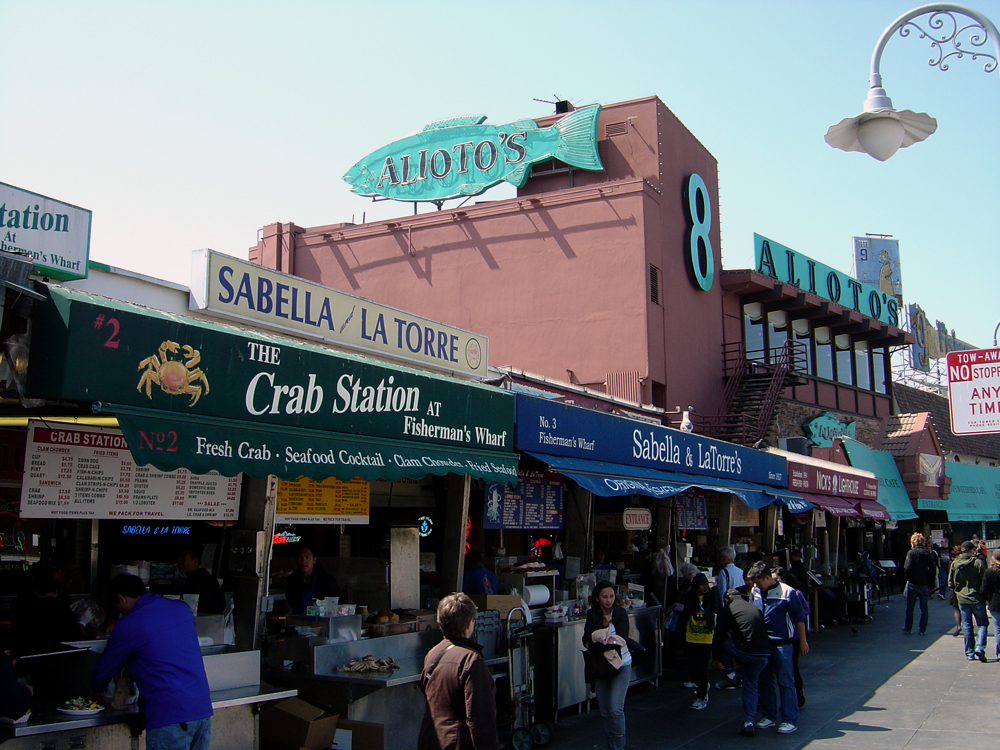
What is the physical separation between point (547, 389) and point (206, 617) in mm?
9500

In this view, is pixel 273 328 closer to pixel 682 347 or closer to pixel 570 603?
pixel 570 603

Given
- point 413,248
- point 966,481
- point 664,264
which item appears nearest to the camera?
point 664,264

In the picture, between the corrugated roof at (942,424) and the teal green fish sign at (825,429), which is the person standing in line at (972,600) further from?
the corrugated roof at (942,424)

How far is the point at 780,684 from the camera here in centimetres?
895

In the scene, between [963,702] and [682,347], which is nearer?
[963,702]

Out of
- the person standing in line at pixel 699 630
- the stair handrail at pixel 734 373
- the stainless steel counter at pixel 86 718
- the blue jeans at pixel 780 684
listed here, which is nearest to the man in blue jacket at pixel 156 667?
the stainless steel counter at pixel 86 718

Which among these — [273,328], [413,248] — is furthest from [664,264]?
[273,328]

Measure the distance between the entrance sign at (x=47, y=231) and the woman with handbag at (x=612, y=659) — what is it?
522 cm

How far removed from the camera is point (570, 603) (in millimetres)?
10062

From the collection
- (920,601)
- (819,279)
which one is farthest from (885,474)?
(920,601)

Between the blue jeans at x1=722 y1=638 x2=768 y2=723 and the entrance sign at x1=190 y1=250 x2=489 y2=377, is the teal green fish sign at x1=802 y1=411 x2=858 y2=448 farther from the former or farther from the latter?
the blue jeans at x1=722 y1=638 x2=768 y2=723

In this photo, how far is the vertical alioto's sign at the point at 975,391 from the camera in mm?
10398

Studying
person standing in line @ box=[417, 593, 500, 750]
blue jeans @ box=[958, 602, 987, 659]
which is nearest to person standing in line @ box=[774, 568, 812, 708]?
blue jeans @ box=[958, 602, 987, 659]

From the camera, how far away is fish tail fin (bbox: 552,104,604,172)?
72.8 feet
